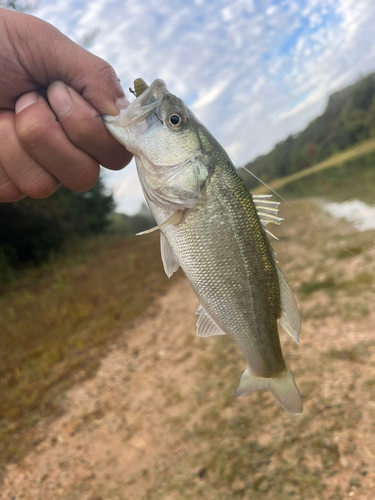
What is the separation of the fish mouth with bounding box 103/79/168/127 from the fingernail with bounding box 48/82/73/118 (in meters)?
0.20

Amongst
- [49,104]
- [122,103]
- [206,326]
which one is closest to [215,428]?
[206,326]

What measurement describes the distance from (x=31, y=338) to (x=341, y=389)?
19.0 ft

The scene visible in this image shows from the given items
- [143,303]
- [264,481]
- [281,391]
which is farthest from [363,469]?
[143,303]

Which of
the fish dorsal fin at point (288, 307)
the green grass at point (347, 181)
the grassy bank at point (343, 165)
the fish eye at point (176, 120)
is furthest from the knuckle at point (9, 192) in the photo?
the grassy bank at point (343, 165)

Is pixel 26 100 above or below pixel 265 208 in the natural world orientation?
above

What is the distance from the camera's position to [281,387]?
6.07 feet

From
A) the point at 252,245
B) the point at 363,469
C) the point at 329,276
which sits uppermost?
the point at 252,245

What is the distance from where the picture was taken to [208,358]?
4770 mm

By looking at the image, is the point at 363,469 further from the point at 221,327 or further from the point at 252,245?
the point at 252,245

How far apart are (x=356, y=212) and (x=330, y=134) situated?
10840mm

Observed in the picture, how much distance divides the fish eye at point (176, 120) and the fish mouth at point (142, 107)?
0.10 m

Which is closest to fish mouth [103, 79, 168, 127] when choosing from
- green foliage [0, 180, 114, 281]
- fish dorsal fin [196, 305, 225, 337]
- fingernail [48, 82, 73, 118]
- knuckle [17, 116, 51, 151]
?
fingernail [48, 82, 73, 118]

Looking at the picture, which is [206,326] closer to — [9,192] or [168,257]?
[168,257]

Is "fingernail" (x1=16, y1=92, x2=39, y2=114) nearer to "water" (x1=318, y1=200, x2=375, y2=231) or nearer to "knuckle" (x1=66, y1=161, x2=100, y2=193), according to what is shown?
"knuckle" (x1=66, y1=161, x2=100, y2=193)
